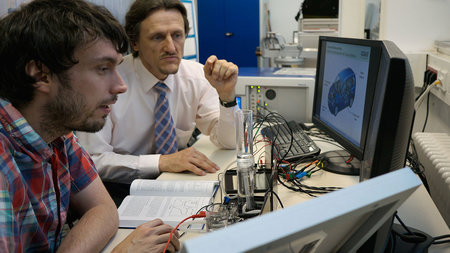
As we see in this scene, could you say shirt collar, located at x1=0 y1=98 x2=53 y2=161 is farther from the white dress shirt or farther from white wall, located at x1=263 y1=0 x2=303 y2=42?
white wall, located at x1=263 y1=0 x2=303 y2=42

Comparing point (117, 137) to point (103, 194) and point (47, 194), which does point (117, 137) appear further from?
point (47, 194)


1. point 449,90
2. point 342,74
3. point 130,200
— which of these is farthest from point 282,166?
point 449,90

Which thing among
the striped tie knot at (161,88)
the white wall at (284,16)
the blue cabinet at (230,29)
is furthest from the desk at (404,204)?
the white wall at (284,16)

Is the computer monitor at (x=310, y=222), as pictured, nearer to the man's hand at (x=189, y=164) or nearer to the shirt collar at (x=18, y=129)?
the shirt collar at (x=18, y=129)

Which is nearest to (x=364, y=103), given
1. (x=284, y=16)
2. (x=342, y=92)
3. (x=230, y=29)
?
(x=342, y=92)

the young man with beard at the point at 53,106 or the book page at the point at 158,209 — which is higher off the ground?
the young man with beard at the point at 53,106

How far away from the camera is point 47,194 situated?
0.98m

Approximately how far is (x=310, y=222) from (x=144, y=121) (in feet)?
4.70

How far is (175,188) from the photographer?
1.26 metres

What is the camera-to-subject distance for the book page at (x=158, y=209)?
3.63 ft

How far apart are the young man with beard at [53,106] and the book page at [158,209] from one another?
2.5 inches

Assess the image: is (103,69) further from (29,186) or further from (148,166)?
(148,166)

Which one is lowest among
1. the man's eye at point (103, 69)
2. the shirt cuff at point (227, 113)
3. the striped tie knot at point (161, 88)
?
the shirt cuff at point (227, 113)

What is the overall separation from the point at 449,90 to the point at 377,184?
1311 mm
